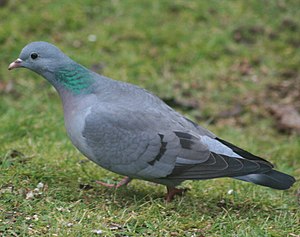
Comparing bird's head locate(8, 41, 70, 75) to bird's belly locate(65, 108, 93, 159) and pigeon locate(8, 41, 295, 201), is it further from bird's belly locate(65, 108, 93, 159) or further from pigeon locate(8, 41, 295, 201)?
bird's belly locate(65, 108, 93, 159)

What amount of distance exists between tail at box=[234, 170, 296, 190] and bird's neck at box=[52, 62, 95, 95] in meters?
1.29

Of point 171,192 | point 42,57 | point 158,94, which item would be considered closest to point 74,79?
point 42,57

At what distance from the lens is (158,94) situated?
7992 mm

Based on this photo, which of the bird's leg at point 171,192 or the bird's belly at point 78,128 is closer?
the bird's belly at point 78,128

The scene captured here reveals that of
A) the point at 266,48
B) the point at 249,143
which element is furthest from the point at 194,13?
the point at 249,143

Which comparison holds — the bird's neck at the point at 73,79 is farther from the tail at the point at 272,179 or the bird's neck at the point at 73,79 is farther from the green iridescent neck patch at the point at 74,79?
the tail at the point at 272,179

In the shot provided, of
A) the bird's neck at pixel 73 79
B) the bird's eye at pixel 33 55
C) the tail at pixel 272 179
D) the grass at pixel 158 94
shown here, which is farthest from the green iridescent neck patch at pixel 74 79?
the tail at pixel 272 179

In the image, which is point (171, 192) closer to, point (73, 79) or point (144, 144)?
point (144, 144)

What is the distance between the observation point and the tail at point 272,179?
4.77 m

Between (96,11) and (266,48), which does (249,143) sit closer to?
(266,48)

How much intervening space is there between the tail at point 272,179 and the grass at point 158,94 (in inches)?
9.0

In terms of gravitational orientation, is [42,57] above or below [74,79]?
above

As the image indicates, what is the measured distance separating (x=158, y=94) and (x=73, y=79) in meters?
3.13

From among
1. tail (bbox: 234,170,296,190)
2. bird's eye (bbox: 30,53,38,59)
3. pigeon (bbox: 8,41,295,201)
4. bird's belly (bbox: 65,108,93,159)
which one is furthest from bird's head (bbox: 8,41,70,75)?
tail (bbox: 234,170,296,190)
